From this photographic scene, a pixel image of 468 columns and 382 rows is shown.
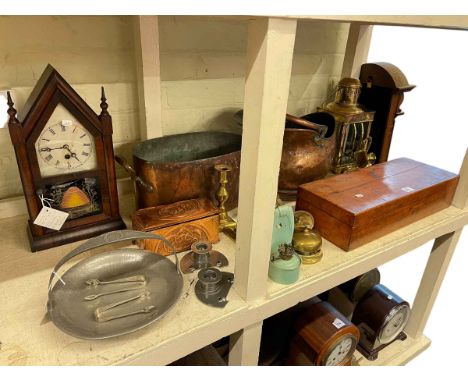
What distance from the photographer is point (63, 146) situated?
2.54 feet

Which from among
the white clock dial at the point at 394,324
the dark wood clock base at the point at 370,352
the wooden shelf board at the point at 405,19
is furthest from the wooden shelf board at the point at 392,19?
the dark wood clock base at the point at 370,352

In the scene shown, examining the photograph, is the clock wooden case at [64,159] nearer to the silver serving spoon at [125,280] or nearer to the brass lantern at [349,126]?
the silver serving spoon at [125,280]

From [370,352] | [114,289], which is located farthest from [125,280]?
[370,352]

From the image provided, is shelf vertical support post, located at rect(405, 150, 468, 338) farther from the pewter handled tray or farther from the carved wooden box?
the pewter handled tray

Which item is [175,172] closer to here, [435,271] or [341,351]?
[341,351]

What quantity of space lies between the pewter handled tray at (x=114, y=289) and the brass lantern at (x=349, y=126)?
69cm

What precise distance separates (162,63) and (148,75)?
9 centimetres

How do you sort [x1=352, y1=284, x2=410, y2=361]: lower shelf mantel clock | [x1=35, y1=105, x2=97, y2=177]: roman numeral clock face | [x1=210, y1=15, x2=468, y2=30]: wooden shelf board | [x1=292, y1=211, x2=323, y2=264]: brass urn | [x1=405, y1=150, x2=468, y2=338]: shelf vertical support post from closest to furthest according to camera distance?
1. [x1=210, y1=15, x2=468, y2=30]: wooden shelf board
2. [x1=35, y1=105, x2=97, y2=177]: roman numeral clock face
3. [x1=292, y1=211, x2=323, y2=264]: brass urn
4. [x1=405, y1=150, x2=468, y2=338]: shelf vertical support post
5. [x1=352, y1=284, x2=410, y2=361]: lower shelf mantel clock

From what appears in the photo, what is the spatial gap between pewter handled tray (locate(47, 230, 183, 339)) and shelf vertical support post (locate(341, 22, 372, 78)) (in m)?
1.00

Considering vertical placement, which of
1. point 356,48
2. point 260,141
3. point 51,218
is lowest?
point 51,218

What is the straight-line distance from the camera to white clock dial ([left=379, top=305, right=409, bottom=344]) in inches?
49.0

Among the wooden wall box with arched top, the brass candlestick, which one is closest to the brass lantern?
the wooden wall box with arched top
